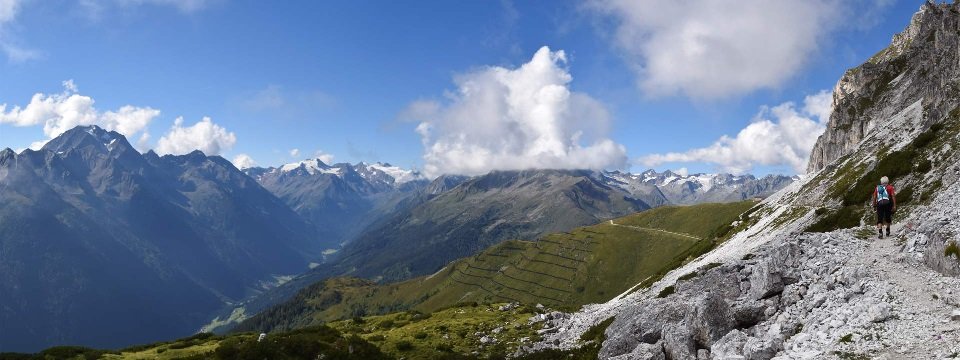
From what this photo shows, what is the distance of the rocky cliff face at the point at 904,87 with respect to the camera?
10592 cm

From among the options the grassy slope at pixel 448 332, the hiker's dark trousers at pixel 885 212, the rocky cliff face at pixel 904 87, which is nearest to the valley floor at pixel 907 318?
the hiker's dark trousers at pixel 885 212

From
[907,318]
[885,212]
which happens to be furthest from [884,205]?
[907,318]

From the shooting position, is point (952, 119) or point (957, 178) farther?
point (952, 119)

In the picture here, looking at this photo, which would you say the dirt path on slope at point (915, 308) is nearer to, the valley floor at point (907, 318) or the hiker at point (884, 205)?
the valley floor at point (907, 318)

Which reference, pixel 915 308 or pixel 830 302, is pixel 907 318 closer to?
pixel 915 308

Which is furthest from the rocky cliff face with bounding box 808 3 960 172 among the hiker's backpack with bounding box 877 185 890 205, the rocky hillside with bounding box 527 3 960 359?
the hiker's backpack with bounding box 877 185 890 205

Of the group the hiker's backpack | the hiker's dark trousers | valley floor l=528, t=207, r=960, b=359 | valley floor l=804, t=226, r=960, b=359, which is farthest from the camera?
the hiker's backpack

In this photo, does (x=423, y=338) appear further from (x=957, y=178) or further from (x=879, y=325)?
(x=957, y=178)

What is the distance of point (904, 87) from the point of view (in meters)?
139

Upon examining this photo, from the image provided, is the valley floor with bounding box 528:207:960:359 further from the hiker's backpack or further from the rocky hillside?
the hiker's backpack

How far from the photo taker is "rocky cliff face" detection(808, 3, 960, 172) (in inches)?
4170

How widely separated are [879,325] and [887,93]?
164 m

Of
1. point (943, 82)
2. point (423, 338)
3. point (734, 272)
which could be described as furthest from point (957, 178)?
point (943, 82)

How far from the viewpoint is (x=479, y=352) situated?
46.2 metres
